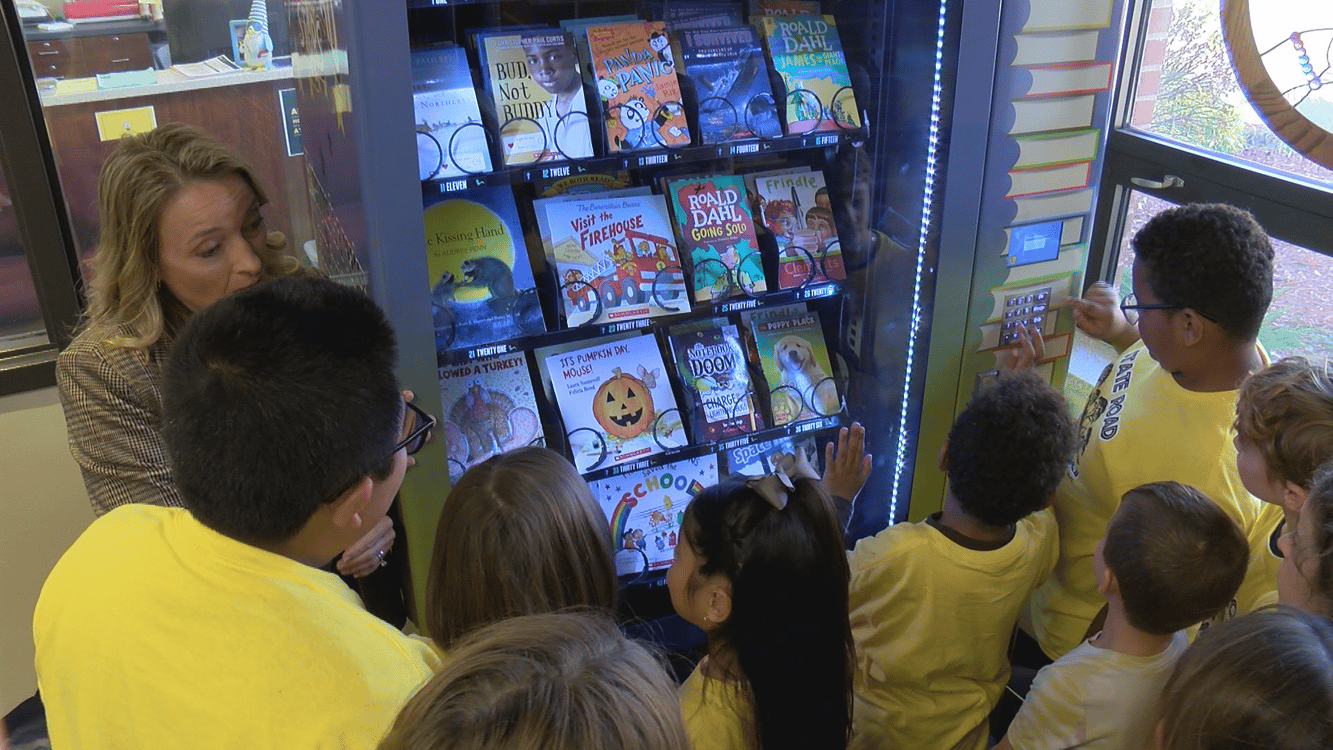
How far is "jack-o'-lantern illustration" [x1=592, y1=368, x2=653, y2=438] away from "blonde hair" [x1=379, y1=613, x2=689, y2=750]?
4.37 ft

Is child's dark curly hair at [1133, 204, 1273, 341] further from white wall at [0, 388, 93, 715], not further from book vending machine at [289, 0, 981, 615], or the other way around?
white wall at [0, 388, 93, 715]

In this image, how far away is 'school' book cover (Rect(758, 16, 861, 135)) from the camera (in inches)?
89.4

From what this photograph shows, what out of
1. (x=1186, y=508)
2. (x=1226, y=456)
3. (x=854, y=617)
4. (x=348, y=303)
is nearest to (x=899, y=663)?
(x=854, y=617)

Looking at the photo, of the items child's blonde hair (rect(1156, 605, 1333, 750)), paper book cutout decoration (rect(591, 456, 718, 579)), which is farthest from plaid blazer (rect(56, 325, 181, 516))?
child's blonde hair (rect(1156, 605, 1333, 750))

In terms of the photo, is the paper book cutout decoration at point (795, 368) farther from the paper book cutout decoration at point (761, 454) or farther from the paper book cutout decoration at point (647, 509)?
the paper book cutout decoration at point (647, 509)

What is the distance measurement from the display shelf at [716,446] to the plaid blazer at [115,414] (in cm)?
95

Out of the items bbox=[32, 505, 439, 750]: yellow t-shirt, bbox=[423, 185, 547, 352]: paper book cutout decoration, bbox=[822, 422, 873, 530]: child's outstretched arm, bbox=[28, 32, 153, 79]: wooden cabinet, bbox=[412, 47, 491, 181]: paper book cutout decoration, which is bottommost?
bbox=[822, 422, 873, 530]: child's outstretched arm

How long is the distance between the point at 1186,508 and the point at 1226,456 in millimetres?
340

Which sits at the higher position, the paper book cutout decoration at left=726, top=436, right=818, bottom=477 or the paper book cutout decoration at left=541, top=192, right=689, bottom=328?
the paper book cutout decoration at left=541, top=192, right=689, bottom=328

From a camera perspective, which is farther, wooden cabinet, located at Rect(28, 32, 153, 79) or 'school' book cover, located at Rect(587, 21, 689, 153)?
wooden cabinet, located at Rect(28, 32, 153, 79)

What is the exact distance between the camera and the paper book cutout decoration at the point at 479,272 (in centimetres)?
208

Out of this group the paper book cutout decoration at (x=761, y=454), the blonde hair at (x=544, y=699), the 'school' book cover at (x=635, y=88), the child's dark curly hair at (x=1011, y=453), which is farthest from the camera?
the paper book cutout decoration at (x=761, y=454)

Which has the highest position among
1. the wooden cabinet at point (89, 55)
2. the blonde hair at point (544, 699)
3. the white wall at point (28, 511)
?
the wooden cabinet at point (89, 55)

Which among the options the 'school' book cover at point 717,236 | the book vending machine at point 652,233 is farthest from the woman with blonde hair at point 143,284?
the 'school' book cover at point 717,236
